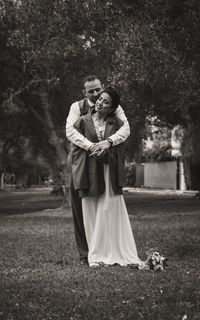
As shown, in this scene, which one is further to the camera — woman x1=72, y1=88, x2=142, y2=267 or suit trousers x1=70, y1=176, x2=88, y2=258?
suit trousers x1=70, y1=176, x2=88, y2=258

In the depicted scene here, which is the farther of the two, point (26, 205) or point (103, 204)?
point (26, 205)

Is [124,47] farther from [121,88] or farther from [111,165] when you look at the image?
[111,165]

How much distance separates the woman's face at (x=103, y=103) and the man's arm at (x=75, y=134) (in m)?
0.41

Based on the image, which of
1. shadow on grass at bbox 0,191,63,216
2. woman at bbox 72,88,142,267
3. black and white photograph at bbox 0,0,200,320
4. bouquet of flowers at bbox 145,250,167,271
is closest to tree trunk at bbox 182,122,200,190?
shadow on grass at bbox 0,191,63,216

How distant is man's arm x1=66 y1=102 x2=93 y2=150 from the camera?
8.42 metres

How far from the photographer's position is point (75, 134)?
8.59 metres

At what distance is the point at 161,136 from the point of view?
62.3m

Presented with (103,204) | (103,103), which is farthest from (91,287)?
(103,103)

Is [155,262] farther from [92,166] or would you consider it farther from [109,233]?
[92,166]

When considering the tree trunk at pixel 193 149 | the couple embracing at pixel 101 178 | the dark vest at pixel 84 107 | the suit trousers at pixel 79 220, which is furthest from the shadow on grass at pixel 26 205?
the couple embracing at pixel 101 178

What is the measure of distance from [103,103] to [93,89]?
1.08 feet

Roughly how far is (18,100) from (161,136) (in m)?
36.3

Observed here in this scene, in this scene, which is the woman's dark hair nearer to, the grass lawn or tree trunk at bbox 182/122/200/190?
the grass lawn

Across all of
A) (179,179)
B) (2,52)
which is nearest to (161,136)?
Answer: (179,179)
